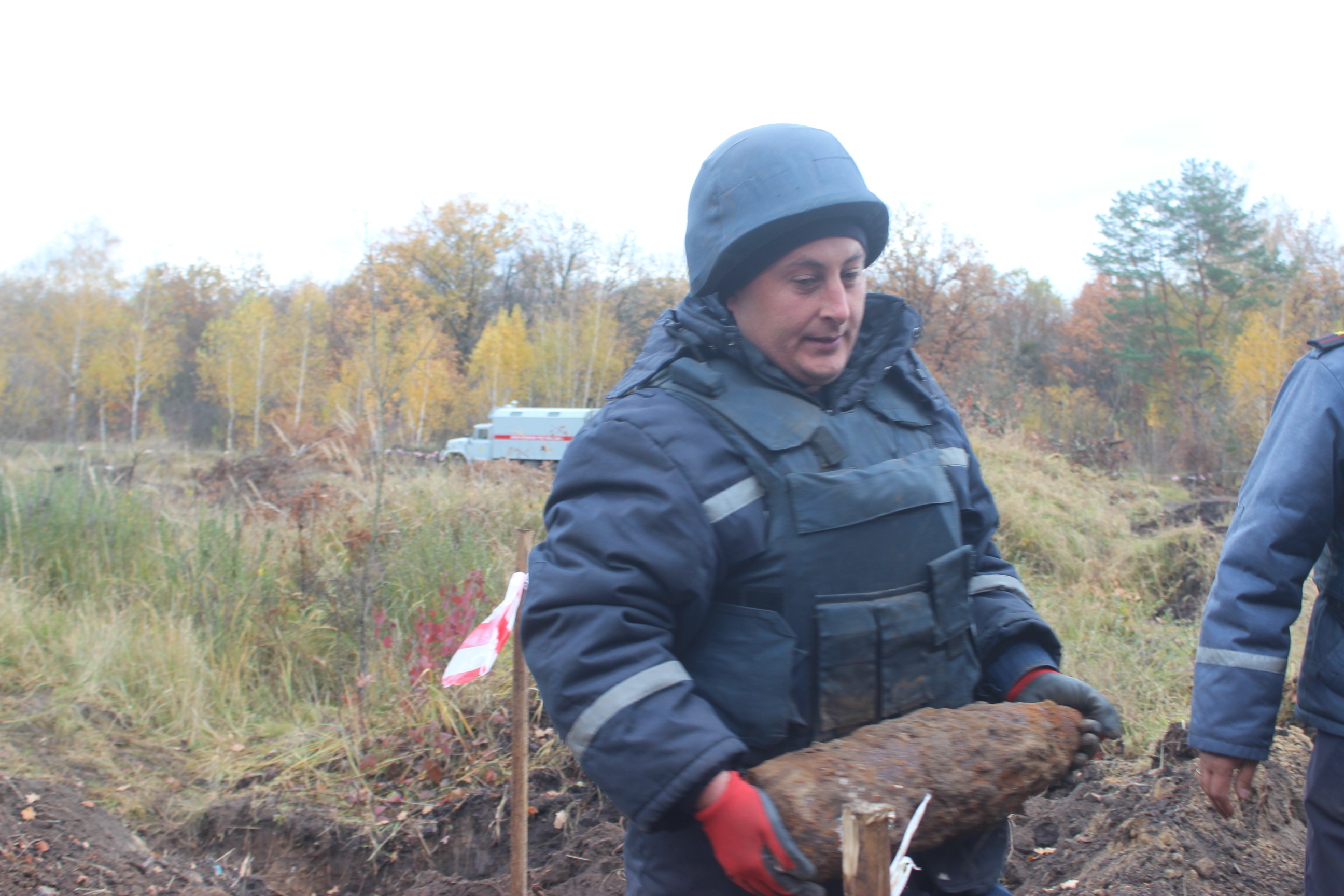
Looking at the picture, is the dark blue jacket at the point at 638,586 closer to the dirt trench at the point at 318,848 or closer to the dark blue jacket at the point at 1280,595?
the dark blue jacket at the point at 1280,595

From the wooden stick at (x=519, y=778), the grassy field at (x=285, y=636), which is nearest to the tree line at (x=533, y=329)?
the grassy field at (x=285, y=636)

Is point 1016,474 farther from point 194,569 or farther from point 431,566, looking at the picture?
point 194,569

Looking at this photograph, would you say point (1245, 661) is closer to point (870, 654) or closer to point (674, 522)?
point (870, 654)

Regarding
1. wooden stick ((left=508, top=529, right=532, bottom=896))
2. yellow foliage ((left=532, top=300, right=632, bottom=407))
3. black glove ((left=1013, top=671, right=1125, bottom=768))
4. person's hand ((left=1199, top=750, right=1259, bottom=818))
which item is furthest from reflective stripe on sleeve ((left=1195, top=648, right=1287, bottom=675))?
yellow foliage ((left=532, top=300, right=632, bottom=407))

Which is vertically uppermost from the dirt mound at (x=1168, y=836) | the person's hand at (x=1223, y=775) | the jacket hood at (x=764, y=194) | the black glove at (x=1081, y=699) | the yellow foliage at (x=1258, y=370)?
the yellow foliage at (x=1258, y=370)

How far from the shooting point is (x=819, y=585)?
1.47 m

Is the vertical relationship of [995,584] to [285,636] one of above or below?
above

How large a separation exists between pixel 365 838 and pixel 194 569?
2.77m

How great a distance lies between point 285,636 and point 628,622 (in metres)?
4.51

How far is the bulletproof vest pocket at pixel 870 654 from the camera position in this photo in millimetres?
1472

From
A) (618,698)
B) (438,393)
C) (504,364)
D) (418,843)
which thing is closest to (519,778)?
(418,843)

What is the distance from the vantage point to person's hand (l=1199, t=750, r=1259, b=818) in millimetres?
1834

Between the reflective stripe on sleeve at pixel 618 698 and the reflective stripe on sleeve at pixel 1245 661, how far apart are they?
1256mm

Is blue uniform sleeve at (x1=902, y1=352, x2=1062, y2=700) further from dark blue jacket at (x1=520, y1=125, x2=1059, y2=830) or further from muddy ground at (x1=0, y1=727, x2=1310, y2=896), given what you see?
muddy ground at (x1=0, y1=727, x2=1310, y2=896)
